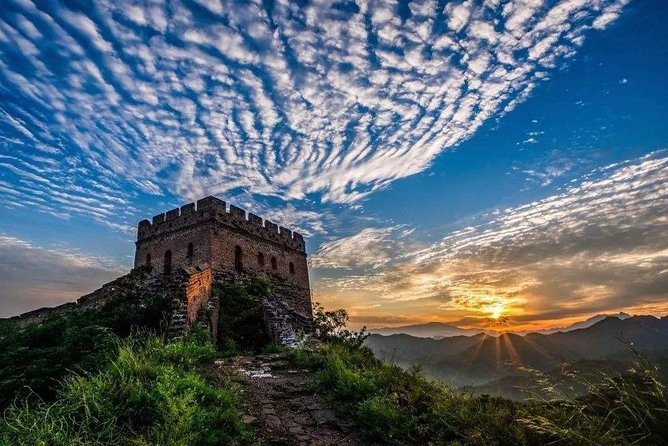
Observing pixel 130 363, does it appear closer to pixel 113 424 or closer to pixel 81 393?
pixel 81 393

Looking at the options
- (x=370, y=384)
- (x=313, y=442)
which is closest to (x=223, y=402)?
(x=313, y=442)

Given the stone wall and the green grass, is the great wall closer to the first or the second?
the stone wall

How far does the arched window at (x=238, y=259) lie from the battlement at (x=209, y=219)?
4.18 feet

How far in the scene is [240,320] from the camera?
14430 mm

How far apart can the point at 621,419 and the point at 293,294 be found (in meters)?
20.6

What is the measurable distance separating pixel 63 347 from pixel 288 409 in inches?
246

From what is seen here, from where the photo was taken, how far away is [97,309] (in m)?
12.9

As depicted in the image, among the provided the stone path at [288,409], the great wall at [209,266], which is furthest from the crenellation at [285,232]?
the stone path at [288,409]

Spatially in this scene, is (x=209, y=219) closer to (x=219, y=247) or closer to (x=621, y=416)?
(x=219, y=247)

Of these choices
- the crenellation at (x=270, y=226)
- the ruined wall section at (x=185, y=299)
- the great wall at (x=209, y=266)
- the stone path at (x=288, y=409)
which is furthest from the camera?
the crenellation at (x=270, y=226)

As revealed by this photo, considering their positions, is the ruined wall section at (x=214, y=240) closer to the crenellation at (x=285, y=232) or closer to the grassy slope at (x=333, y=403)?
the crenellation at (x=285, y=232)

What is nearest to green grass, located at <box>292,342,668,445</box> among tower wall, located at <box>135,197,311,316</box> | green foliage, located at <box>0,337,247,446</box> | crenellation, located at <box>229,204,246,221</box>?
green foliage, located at <box>0,337,247,446</box>

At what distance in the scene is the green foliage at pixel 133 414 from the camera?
3.66 metres

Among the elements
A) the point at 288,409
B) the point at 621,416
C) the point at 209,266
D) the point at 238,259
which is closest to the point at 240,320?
the point at 209,266
